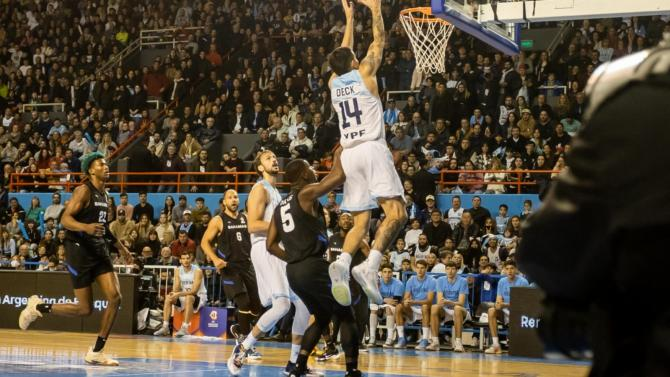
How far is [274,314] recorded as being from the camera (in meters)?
10.2

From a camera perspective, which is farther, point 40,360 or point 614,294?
point 40,360

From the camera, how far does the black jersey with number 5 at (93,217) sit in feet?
35.1

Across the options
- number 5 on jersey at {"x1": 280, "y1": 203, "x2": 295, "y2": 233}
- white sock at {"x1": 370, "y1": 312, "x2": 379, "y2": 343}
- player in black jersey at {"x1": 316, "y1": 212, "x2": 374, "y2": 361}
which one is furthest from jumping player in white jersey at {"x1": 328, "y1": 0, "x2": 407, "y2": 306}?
white sock at {"x1": 370, "y1": 312, "x2": 379, "y2": 343}

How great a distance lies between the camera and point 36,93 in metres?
30.9

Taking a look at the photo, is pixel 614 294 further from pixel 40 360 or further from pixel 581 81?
pixel 581 81

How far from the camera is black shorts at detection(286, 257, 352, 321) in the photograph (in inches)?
350

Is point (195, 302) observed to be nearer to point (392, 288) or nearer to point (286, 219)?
point (392, 288)

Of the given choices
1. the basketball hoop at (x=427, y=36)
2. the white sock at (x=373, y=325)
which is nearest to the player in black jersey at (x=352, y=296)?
the white sock at (x=373, y=325)

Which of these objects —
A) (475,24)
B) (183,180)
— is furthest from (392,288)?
(183,180)

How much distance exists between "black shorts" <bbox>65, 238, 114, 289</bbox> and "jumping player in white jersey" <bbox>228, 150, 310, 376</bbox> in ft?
5.63

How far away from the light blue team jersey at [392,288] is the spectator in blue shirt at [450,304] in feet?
2.43

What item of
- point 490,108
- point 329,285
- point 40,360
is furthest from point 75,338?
point 490,108

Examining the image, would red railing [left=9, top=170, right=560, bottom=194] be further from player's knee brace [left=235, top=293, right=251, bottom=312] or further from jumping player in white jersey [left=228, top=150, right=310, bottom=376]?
jumping player in white jersey [left=228, top=150, right=310, bottom=376]

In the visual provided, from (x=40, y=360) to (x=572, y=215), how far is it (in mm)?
9943
